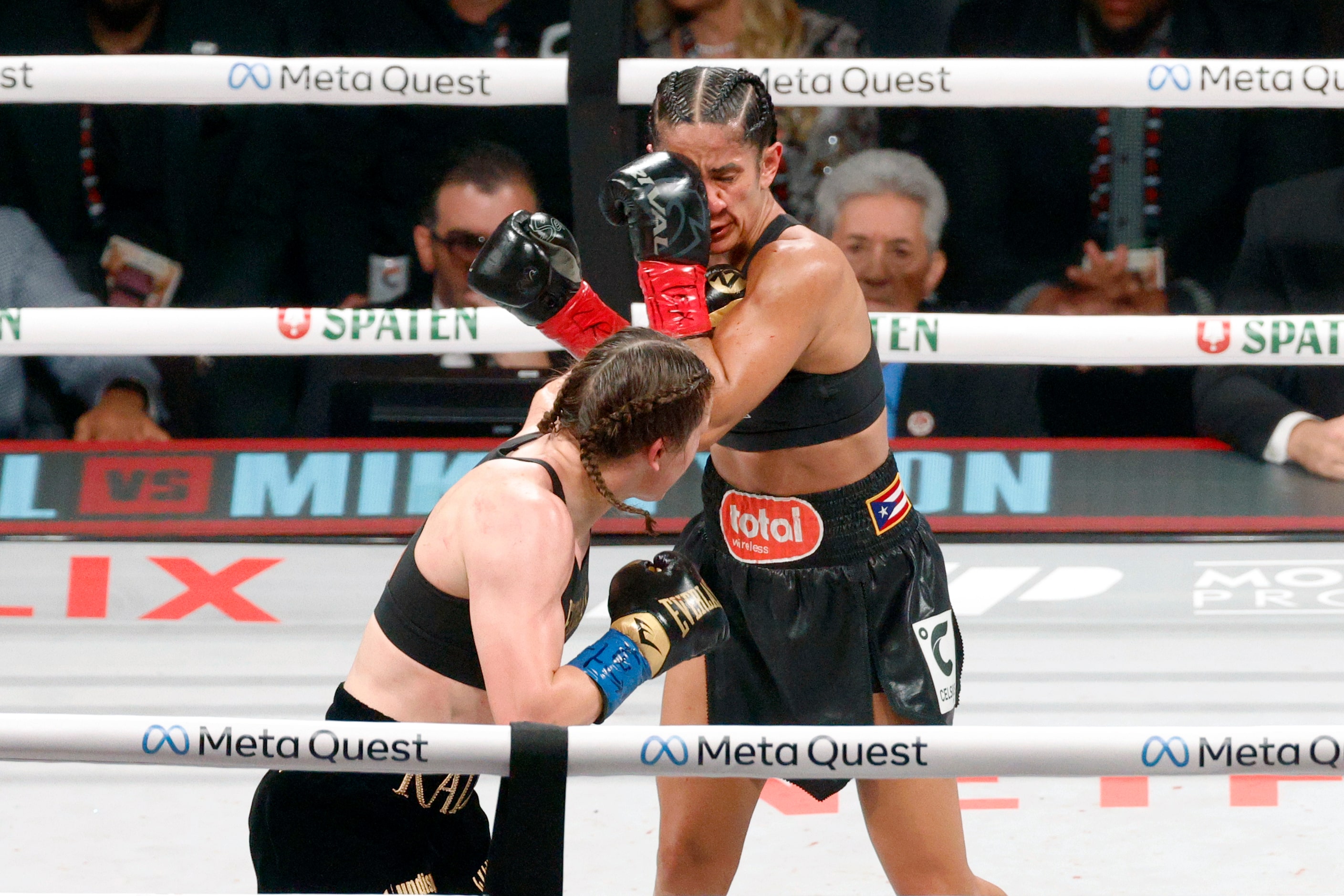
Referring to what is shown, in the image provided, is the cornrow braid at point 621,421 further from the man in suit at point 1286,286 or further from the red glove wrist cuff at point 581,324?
the man in suit at point 1286,286

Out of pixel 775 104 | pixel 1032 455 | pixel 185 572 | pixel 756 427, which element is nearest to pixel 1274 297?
pixel 1032 455

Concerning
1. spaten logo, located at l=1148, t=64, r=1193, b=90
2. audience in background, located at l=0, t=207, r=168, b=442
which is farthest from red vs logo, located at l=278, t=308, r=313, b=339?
spaten logo, located at l=1148, t=64, r=1193, b=90

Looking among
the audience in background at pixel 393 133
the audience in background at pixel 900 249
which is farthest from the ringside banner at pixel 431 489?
the audience in background at pixel 393 133

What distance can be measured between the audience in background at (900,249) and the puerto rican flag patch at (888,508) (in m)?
1.22

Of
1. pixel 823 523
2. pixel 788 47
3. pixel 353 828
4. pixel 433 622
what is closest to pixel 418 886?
pixel 353 828

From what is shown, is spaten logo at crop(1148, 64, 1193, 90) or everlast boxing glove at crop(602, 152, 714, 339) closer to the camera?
everlast boxing glove at crop(602, 152, 714, 339)

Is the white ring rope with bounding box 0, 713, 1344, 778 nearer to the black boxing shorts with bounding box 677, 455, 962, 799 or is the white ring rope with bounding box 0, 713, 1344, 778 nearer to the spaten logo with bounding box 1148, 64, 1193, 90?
the black boxing shorts with bounding box 677, 455, 962, 799

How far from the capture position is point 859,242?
10.8 feet

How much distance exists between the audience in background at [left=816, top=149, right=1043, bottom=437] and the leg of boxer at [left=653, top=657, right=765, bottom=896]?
1.43m

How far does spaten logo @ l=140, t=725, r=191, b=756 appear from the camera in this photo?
1.40 meters

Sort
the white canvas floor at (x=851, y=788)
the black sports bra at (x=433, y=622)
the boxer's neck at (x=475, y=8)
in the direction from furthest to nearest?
the boxer's neck at (x=475, y=8)
the white canvas floor at (x=851, y=788)
the black sports bra at (x=433, y=622)

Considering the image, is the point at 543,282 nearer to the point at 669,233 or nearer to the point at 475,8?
the point at 669,233

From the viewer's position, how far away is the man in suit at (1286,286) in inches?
126

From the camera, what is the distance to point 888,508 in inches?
81.3
